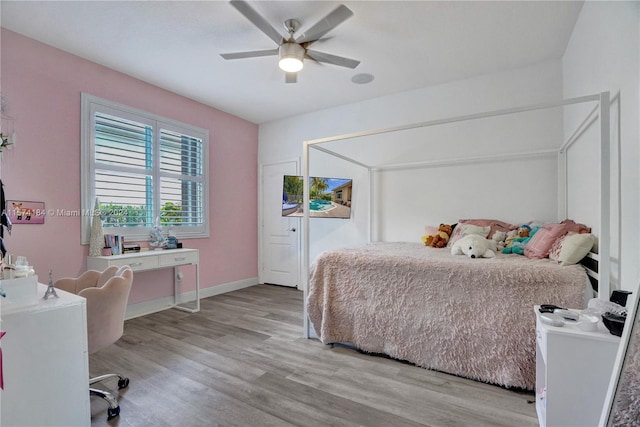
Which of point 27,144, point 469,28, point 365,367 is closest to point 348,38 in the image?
point 469,28

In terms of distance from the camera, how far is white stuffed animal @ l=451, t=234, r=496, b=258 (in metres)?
2.38

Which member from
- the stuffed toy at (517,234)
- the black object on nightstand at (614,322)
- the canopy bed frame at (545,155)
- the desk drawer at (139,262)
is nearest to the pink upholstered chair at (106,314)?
the desk drawer at (139,262)

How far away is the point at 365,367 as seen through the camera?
7.22 ft

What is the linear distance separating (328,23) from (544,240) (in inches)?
87.7

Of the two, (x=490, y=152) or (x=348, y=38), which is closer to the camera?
(x=348, y=38)

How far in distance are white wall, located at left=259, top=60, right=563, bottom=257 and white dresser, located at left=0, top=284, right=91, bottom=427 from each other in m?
3.27

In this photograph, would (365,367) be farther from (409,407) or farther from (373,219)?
(373,219)

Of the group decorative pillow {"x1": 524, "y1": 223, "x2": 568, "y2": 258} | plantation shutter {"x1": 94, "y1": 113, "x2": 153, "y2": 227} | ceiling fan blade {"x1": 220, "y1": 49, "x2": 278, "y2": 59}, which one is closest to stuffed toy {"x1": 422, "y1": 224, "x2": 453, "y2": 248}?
decorative pillow {"x1": 524, "y1": 223, "x2": 568, "y2": 258}

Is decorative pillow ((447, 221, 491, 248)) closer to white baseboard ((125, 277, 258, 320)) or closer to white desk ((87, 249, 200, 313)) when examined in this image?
white desk ((87, 249, 200, 313))

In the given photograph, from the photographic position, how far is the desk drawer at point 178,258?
3.32 metres

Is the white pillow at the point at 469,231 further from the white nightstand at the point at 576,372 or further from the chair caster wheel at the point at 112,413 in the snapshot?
the chair caster wheel at the point at 112,413

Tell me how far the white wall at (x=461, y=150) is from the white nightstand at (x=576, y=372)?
2.20 meters

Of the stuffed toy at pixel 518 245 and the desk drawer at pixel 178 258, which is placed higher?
the stuffed toy at pixel 518 245

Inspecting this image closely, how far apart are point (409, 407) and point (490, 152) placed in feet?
9.07
